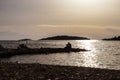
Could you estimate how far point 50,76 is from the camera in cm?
2034

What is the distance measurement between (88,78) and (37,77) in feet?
11.5

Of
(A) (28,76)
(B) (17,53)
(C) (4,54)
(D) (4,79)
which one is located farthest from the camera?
(B) (17,53)

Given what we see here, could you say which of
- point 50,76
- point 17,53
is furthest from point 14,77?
point 17,53

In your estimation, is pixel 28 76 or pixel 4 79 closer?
pixel 4 79

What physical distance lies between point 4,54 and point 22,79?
192 ft

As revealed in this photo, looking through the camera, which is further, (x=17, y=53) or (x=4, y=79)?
(x=17, y=53)

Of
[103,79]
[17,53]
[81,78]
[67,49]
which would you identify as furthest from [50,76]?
[67,49]

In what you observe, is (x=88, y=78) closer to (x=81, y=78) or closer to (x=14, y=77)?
(x=81, y=78)

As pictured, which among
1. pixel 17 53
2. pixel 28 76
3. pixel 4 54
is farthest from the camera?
pixel 17 53

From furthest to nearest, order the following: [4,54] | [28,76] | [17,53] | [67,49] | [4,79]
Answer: [67,49] < [17,53] < [4,54] < [28,76] < [4,79]

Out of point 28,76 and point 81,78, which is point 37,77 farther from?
point 81,78

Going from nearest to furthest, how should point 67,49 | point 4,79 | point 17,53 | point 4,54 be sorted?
point 4,79
point 4,54
point 17,53
point 67,49

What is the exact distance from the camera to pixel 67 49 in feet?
353

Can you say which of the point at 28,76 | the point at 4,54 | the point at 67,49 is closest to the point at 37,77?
the point at 28,76
